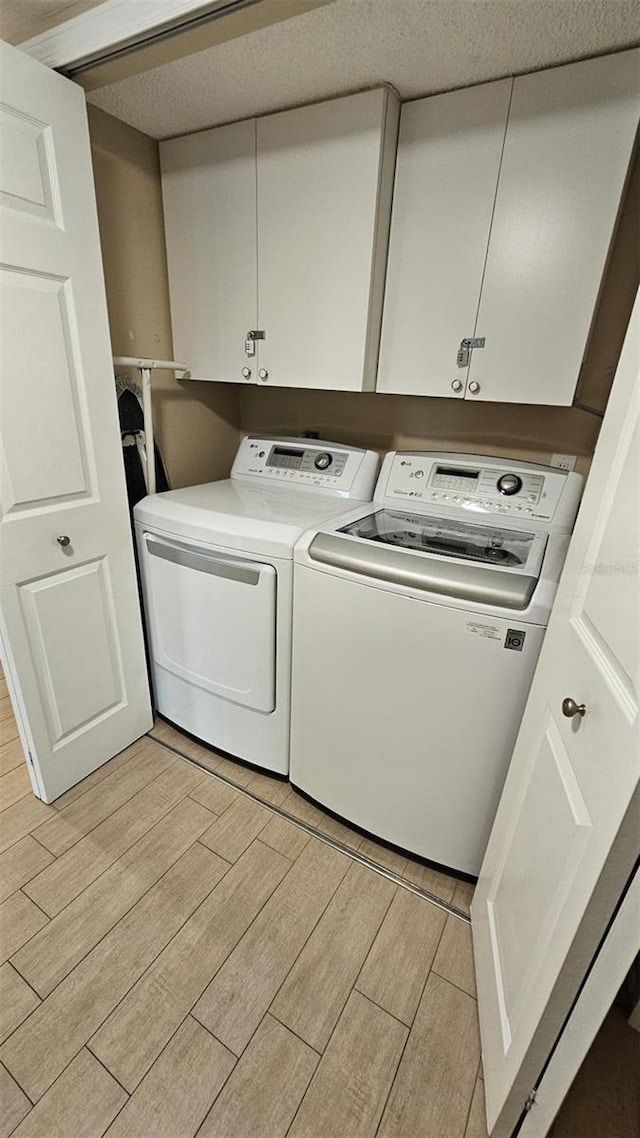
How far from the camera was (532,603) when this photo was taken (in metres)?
1.07

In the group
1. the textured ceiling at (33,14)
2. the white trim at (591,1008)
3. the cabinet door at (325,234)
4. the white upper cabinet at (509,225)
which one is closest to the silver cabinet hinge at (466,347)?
the white upper cabinet at (509,225)

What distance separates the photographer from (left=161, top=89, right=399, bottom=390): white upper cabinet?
1403 mm

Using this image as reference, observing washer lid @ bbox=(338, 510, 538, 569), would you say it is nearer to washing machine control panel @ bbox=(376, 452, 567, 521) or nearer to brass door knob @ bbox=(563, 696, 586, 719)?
washing machine control panel @ bbox=(376, 452, 567, 521)

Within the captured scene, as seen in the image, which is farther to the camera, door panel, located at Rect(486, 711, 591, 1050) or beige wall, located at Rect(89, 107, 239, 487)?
beige wall, located at Rect(89, 107, 239, 487)

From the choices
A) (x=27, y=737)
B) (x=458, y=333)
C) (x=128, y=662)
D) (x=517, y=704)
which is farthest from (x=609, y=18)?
(x=27, y=737)

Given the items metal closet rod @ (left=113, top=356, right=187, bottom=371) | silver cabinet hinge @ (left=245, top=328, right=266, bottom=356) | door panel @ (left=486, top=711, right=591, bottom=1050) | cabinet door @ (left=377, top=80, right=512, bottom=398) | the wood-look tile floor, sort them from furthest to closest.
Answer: silver cabinet hinge @ (left=245, top=328, right=266, bottom=356) → metal closet rod @ (left=113, top=356, right=187, bottom=371) → cabinet door @ (left=377, top=80, right=512, bottom=398) → the wood-look tile floor → door panel @ (left=486, top=711, right=591, bottom=1050)

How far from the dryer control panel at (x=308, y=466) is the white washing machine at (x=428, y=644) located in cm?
17

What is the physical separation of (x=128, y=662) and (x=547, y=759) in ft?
4.82

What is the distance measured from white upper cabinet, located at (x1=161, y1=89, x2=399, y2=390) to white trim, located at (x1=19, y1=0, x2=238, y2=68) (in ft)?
1.72

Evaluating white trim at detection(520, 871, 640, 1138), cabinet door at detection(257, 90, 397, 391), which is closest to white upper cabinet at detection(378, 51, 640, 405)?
cabinet door at detection(257, 90, 397, 391)

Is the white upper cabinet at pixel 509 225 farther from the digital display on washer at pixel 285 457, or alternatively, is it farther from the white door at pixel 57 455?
the white door at pixel 57 455

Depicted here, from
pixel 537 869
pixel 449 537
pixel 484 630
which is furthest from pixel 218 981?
pixel 449 537

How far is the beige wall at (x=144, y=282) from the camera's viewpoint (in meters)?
1.63

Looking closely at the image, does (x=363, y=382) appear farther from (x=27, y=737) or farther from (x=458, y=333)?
(x=27, y=737)
